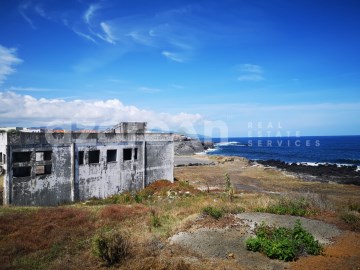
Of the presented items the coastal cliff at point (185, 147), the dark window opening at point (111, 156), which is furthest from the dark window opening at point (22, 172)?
the coastal cliff at point (185, 147)

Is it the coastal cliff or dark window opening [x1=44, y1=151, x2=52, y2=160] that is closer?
dark window opening [x1=44, y1=151, x2=52, y2=160]

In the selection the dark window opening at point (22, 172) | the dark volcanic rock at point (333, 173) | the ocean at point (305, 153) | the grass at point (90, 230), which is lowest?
the dark volcanic rock at point (333, 173)

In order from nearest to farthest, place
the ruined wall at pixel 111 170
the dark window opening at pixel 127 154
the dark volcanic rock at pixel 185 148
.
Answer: the ruined wall at pixel 111 170, the dark window opening at pixel 127 154, the dark volcanic rock at pixel 185 148

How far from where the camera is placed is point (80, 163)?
22.5 m

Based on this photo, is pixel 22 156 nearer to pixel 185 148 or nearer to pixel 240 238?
pixel 240 238

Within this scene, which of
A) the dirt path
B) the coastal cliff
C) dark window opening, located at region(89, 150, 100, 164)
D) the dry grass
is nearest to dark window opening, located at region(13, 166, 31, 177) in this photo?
the dry grass

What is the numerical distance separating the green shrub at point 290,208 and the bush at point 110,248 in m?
8.75

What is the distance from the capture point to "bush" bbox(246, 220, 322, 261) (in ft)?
33.9

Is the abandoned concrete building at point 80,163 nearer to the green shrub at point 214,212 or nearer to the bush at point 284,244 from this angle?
the green shrub at point 214,212

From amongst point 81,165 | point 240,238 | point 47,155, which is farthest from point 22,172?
point 240,238

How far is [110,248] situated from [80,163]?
13546 mm

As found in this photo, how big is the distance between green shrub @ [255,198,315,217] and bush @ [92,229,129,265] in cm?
875

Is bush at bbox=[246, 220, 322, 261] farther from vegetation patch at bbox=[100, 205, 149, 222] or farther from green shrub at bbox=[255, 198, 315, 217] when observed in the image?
vegetation patch at bbox=[100, 205, 149, 222]

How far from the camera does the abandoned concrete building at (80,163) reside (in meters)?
18.7
